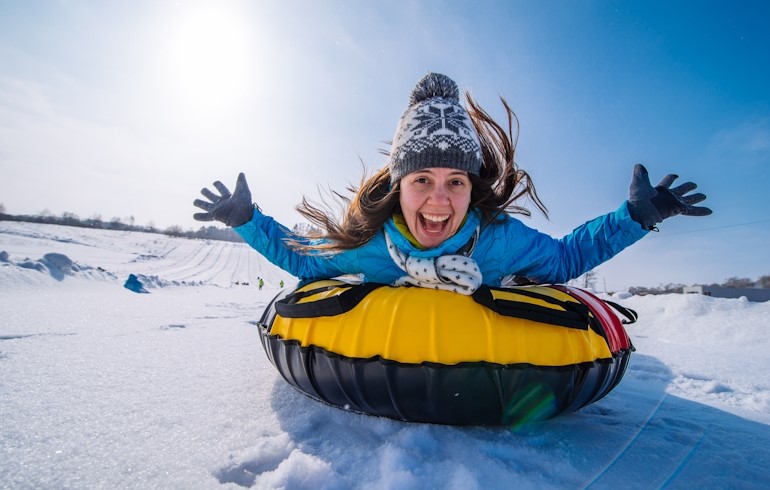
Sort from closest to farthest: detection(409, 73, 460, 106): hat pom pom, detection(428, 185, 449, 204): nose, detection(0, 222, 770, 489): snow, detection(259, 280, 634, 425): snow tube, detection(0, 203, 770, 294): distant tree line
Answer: detection(0, 222, 770, 489): snow
detection(259, 280, 634, 425): snow tube
detection(428, 185, 449, 204): nose
detection(409, 73, 460, 106): hat pom pom
detection(0, 203, 770, 294): distant tree line

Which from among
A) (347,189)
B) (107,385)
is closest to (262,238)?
(347,189)

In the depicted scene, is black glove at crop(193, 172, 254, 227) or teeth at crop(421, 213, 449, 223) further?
black glove at crop(193, 172, 254, 227)

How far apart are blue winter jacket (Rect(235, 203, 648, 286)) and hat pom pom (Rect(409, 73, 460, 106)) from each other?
784mm

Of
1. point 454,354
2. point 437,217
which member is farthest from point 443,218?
point 454,354

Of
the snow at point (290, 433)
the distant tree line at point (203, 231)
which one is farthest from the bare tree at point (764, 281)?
the snow at point (290, 433)

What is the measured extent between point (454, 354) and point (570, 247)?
1.40m

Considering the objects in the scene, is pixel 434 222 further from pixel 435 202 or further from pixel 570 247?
pixel 570 247

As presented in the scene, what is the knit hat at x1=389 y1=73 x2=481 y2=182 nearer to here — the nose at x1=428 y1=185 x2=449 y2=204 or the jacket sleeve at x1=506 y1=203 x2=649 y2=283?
the nose at x1=428 y1=185 x2=449 y2=204

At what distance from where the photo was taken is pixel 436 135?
6.35ft

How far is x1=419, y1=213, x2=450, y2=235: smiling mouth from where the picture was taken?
1888 millimetres

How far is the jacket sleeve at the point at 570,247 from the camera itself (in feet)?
6.53

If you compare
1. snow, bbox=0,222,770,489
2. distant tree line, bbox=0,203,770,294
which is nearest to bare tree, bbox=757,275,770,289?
distant tree line, bbox=0,203,770,294

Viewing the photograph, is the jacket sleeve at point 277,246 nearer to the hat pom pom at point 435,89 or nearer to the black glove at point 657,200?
the hat pom pom at point 435,89

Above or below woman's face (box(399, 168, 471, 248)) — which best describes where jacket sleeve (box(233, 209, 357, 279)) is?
below
